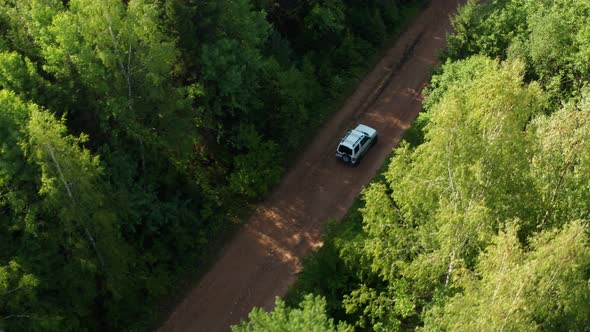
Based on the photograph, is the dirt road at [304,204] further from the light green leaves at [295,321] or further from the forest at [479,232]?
the light green leaves at [295,321]

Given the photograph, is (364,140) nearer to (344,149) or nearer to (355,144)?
(355,144)

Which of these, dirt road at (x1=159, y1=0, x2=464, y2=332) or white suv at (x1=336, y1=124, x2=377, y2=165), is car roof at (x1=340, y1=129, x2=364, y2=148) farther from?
dirt road at (x1=159, y1=0, x2=464, y2=332)

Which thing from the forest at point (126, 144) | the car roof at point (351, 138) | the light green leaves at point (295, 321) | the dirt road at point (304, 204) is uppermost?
the forest at point (126, 144)

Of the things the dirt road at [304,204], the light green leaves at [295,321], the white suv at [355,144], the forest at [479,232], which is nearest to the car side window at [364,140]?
the white suv at [355,144]

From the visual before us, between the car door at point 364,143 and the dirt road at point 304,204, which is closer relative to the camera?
the dirt road at point 304,204

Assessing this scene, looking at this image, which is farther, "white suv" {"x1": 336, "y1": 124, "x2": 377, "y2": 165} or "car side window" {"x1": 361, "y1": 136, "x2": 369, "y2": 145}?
"car side window" {"x1": 361, "y1": 136, "x2": 369, "y2": 145}

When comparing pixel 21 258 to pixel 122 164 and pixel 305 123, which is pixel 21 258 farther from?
pixel 305 123

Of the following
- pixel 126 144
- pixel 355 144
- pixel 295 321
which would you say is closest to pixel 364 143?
pixel 355 144

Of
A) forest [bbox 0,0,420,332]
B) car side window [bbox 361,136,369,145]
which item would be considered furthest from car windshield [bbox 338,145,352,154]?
forest [bbox 0,0,420,332]
